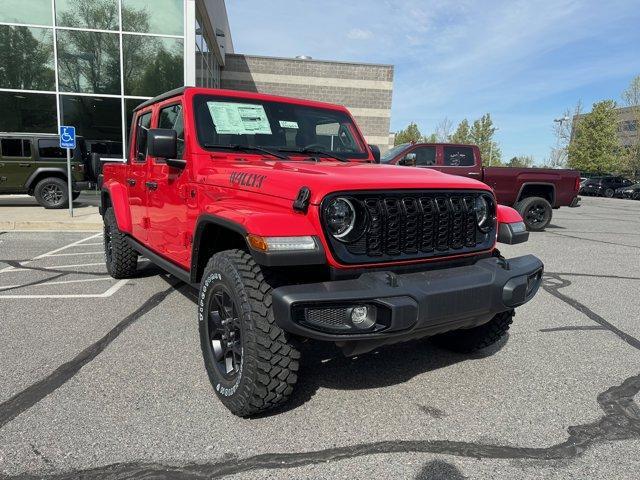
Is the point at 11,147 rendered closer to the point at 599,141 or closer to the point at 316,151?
the point at 316,151

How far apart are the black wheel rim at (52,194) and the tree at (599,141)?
147 feet

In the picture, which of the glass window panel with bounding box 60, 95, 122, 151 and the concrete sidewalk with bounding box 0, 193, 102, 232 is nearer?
the concrete sidewalk with bounding box 0, 193, 102, 232

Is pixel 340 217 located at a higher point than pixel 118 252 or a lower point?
higher

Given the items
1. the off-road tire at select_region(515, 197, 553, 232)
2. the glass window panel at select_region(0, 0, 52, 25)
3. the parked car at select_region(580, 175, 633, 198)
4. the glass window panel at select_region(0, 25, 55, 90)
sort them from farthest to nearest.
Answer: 1. the parked car at select_region(580, 175, 633, 198)
2. the glass window panel at select_region(0, 25, 55, 90)
3. the glass window panel at select_region(0, 0, 52, 25)
4. the off-road tire at select_region(515, 197, 553, 232)

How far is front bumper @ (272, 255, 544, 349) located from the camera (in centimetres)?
220

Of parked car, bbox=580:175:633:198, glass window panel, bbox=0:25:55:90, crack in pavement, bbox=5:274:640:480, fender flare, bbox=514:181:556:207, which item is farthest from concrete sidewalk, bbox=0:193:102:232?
parked car, bbox=580:175:633:198

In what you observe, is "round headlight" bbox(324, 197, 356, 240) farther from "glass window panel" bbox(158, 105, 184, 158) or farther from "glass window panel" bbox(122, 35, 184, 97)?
Result: "glass window panel" bbox(122, 35, 184, 97)

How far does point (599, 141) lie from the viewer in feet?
146

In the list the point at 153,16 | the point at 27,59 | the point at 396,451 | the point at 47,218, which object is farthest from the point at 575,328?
the point at 27,59

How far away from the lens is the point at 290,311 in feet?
7.06

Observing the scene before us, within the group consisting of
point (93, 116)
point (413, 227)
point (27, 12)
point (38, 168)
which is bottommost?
point (38, 168)

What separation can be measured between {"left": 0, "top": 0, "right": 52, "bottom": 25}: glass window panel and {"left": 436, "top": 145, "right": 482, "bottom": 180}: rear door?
11.9 meters

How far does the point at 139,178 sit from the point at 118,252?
1219mm

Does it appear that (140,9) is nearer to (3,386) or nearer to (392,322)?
(3,386)
